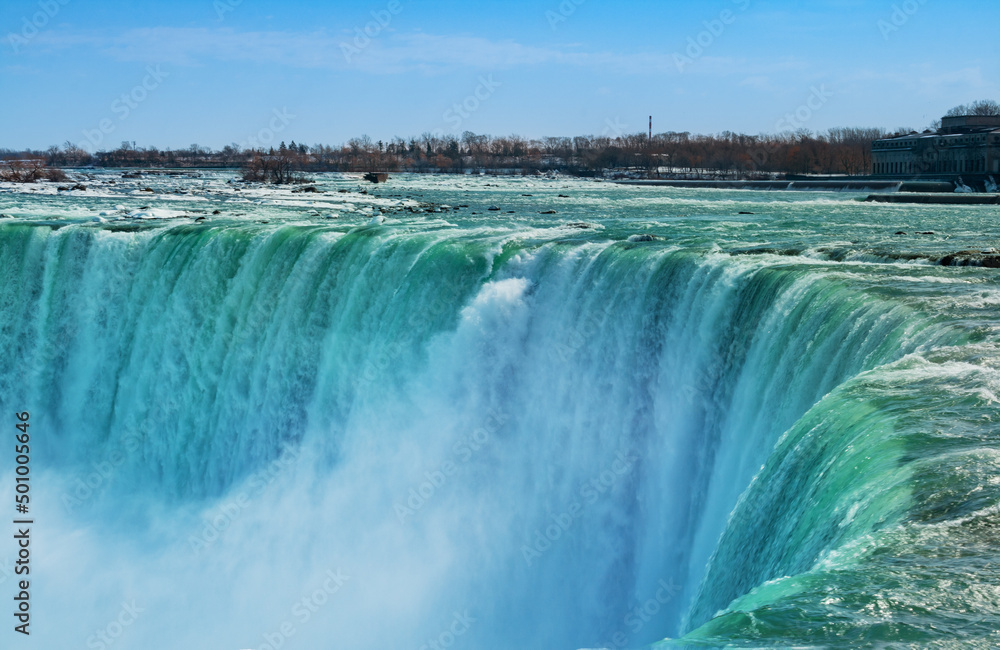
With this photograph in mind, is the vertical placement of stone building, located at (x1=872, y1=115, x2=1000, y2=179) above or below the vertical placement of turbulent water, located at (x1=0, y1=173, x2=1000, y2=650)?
above

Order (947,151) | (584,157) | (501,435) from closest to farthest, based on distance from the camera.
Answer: (501,435) → (947,151) → (584,157)

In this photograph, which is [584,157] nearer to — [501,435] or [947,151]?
[947,151]

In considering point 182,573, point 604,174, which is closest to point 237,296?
point 182,573

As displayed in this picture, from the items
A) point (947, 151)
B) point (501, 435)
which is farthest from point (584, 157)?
point (501, 435)

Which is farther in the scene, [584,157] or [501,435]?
[584,157]

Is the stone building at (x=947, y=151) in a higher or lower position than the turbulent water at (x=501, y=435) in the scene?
higher

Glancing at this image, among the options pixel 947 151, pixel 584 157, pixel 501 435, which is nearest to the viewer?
pixel 501 435

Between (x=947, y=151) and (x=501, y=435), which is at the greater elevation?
(x=947, y=151)
